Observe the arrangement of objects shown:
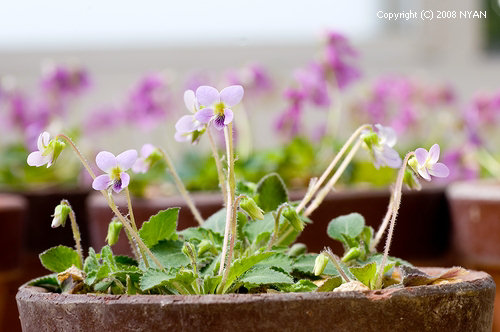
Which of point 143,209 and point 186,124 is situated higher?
point 186,124

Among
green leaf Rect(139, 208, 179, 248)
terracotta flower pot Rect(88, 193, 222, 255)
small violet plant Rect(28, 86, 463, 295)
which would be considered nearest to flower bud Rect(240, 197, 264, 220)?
small violet plant Rect(28, 86, 463, 295)

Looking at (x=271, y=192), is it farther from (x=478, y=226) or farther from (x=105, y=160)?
(x=478, y=226)

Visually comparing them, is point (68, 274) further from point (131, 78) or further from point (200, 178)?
point (131, 78)

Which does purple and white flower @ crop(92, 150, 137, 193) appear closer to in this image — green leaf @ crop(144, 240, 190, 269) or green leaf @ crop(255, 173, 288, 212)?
green leaf @ crop(144, 240, 190, 269)

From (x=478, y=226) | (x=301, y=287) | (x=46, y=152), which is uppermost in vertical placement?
(x=46, y=152)

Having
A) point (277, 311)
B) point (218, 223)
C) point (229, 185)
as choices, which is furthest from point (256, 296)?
point (218, 223)

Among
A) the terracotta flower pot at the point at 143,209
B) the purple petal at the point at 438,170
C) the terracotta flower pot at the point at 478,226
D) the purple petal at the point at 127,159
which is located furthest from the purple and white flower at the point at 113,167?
the terracotta flower pot at the point at 478,226
